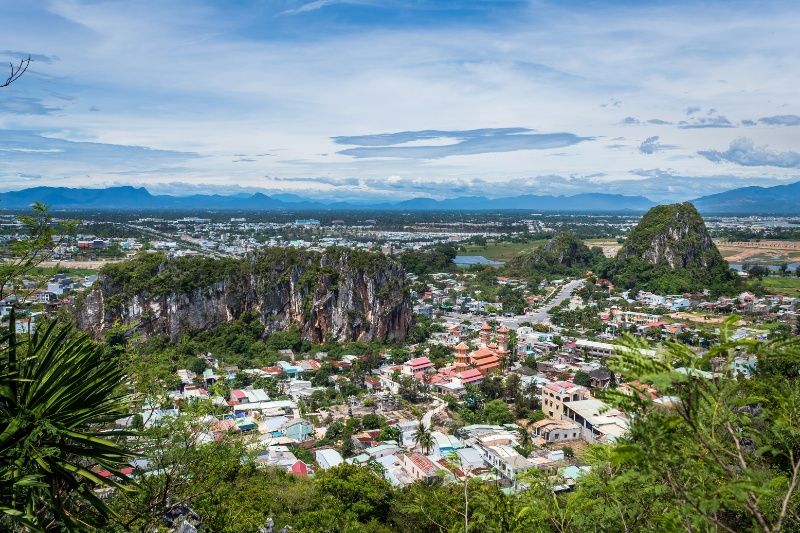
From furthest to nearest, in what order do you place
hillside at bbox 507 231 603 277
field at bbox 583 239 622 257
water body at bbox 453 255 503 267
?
field at bbox 583 239 622 257, water body at bbox 453 255 503 267, hillside at bbox 507 231 603 277

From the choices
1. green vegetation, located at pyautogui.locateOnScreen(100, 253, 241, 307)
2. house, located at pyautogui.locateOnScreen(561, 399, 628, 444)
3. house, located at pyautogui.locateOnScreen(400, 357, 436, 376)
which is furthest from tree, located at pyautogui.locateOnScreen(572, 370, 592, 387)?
green vegetation, located at pyautogui.locateOnScreen(100, 253, 241, 307)

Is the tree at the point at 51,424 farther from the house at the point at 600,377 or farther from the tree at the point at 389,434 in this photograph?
the house at the point at 600,377

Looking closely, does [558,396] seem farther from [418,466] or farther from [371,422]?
[418,466]

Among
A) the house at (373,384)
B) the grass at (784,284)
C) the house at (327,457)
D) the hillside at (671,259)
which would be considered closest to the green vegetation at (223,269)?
the house at (373,384)

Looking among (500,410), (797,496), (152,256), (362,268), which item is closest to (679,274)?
(362,268)

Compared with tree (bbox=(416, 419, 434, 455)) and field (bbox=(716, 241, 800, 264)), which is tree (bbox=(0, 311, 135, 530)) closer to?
tree (bbox=(416, 419, 434, 455))

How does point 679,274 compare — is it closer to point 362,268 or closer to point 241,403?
point 362,268
